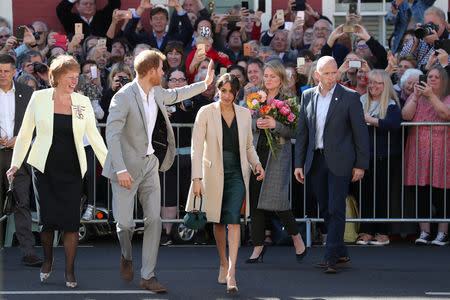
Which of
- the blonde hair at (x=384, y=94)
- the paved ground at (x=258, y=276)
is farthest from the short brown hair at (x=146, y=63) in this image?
the blonde hair at (x=384, y=94)

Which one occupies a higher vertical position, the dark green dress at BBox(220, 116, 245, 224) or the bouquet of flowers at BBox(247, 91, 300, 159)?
the bouquet of flowers at BBox(247, 91, 300, 159)

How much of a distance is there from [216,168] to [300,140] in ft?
4.48

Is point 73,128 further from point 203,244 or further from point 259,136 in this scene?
point 203,244

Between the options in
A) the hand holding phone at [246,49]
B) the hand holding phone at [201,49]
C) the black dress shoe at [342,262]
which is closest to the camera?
the black dress shoe at [342,262]

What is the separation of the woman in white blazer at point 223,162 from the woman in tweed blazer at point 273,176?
896 millimetres

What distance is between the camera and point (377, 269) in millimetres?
9648

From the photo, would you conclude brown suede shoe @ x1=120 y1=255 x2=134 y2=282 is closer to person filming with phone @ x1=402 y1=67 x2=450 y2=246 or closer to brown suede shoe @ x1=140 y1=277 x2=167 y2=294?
brown suede shoe @ x1=140 y1=277 x2=167 y2=294

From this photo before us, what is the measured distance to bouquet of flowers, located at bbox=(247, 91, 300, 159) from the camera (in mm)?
9742

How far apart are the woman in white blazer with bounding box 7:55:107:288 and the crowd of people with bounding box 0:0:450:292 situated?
0.02m

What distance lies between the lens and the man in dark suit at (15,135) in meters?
10.2

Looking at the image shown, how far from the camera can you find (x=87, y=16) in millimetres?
15438

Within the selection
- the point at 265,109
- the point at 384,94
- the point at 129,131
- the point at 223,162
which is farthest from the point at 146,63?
the point at 384,94

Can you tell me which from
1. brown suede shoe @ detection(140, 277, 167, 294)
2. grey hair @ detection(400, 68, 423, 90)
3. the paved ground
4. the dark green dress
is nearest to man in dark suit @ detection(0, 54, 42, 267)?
the paved ground

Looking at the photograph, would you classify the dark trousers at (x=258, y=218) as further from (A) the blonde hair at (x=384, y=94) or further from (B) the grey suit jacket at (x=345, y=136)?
(A) the blonde hair at (x=384, y=94)
